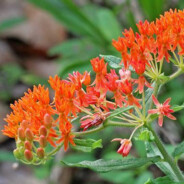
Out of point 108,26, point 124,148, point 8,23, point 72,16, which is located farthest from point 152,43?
point 8,23

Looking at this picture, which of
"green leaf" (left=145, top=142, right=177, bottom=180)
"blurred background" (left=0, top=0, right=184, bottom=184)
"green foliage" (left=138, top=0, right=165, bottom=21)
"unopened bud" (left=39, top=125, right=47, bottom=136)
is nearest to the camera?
"unopened bud" (left=39, top=125, right=47, bottom=136)

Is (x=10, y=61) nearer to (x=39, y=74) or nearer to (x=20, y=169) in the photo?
(x=39, y=74)

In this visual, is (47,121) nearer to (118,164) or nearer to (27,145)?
(27,145)

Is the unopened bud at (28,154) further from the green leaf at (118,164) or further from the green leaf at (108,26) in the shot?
the green leaf at (108,26)

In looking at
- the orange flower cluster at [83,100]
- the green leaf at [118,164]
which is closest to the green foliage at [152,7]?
the orange flower cluster at [83,100]

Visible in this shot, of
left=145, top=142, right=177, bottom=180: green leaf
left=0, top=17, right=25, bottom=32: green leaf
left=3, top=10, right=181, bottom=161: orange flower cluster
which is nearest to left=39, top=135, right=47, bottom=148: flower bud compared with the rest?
left=3, top=10, right=181, bottom=161: orange flower cluster

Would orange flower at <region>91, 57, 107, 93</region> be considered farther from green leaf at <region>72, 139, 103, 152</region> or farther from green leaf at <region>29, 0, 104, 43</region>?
green leaf at <region>29, 0, 104, 43</region>

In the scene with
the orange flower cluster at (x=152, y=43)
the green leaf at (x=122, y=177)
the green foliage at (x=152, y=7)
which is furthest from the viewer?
the green foliage at (x=152, y=7)

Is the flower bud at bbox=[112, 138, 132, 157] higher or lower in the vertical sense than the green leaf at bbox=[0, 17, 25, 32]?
lower

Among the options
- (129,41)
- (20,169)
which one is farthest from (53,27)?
(129,41)

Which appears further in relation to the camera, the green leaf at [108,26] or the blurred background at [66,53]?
the green leaf at [108,26]
